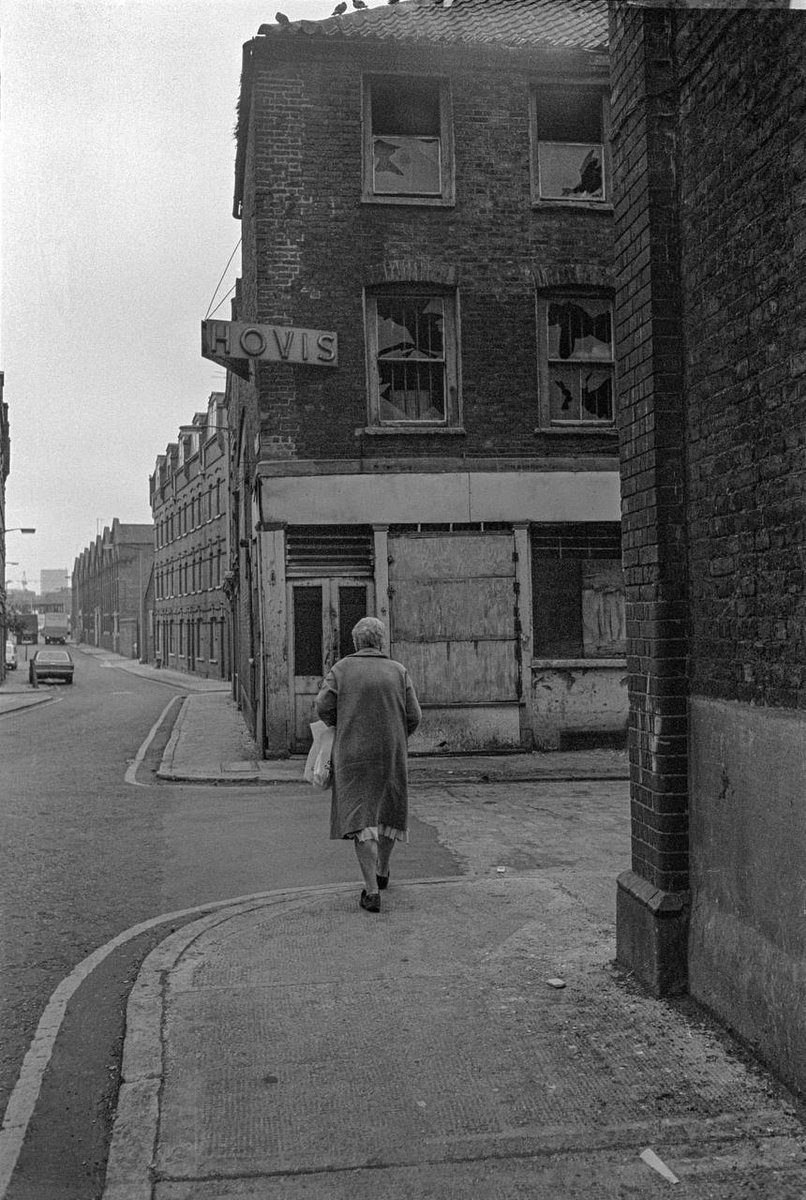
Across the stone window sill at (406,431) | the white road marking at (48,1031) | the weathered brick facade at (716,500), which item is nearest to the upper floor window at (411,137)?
the stone window sill at (406,431)

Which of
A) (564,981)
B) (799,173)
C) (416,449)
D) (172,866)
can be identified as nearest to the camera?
(799,173)

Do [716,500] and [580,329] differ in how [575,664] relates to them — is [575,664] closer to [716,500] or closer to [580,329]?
[580,329]

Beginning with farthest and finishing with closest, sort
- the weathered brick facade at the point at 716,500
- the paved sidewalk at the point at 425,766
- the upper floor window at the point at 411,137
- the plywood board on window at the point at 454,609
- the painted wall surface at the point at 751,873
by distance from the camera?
the upper floor window at the point at 411,137 → the plywood board on window at the point at 454,609 → the paved sidewalk at the point at 425,766 → the weathered brick facade at the point at 716,500 → the painted wall surface at the point at 751,873

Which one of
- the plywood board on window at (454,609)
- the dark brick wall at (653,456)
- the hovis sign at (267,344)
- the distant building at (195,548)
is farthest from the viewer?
the distant building at (195,548)

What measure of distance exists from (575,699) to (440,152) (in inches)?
318

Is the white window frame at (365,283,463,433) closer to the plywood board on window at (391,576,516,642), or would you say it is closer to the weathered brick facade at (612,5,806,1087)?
the plywood board on window at (391,576,516,642)

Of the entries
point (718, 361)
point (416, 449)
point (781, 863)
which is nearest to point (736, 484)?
point (718, 361)

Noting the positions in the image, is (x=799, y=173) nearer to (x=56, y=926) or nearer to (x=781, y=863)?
(x=781, y=863)

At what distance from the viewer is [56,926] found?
253 inches

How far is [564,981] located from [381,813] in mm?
1859

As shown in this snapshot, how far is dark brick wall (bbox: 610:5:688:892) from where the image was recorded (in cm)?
477

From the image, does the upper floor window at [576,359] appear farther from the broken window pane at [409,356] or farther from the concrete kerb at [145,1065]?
the concrete kerb at [145,1065]

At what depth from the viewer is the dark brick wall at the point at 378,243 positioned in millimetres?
14656

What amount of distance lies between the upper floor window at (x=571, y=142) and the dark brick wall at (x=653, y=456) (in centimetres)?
1079
